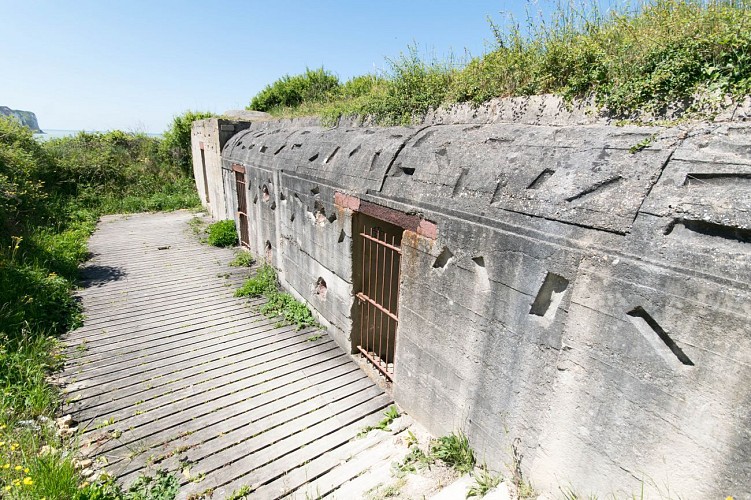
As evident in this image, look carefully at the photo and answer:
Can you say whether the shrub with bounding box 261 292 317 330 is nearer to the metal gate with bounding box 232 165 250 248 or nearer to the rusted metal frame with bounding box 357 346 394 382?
the rusted metal frame with bounding box 357 346 394 382

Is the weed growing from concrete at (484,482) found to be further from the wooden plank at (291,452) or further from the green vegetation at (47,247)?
the green vegetation at (47,247)

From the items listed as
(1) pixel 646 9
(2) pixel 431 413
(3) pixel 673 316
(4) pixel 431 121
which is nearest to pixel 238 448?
(2) pixel 431 413

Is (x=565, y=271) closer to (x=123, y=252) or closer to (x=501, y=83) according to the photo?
(x=501, y=83)

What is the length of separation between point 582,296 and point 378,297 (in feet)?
9.36

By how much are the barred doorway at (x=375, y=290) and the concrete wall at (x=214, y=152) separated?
6310mm

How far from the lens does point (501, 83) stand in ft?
13.1

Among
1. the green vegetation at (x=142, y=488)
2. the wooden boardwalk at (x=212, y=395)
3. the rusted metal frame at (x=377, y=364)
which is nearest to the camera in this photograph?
the green vegetation at (x=142, y=488)

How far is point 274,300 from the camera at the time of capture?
21.0 feet

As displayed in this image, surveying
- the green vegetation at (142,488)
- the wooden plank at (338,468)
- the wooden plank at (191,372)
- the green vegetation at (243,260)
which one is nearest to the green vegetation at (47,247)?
the green vegetation at (142,488)

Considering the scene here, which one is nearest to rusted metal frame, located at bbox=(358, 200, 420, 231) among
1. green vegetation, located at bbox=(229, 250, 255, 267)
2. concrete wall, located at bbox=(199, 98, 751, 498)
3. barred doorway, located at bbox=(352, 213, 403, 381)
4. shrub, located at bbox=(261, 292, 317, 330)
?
concrete wall, located at bbox=(199, 98, 751, 498)

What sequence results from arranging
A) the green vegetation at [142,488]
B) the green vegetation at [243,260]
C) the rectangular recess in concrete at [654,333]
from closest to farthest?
the rectangular recess in concrete at [654,333] → the green vegetation at [142,488] → the green vegetation at [243,260]

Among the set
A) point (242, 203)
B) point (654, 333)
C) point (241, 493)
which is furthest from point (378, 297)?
point (242, 203)

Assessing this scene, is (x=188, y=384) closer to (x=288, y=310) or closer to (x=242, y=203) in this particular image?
(x=288, y=310)

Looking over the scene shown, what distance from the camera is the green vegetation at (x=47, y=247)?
10.6 feet
